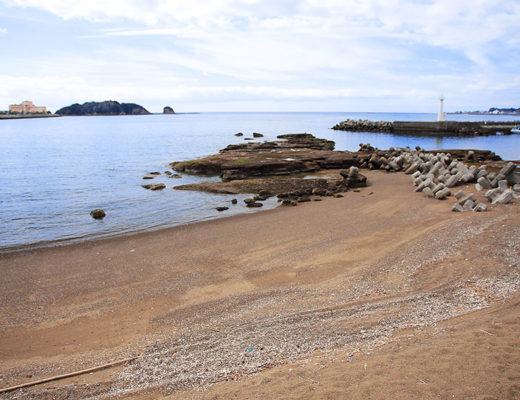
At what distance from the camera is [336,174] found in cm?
2831

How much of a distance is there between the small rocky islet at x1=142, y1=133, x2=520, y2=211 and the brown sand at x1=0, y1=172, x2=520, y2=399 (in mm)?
4318

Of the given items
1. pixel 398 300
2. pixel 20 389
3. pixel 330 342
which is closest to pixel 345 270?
pixel 398 300

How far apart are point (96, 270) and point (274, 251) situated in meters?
5.49

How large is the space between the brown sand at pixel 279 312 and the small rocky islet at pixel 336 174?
432 centimetres

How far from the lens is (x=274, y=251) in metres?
11.7

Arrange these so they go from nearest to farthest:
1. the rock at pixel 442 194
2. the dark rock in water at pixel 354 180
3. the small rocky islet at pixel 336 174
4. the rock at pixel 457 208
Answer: the rock at pixel 457 208, the rock at pixel 442 194, the small rocky islet at pixel 336 174, the dark rock in water at pixel 354 180

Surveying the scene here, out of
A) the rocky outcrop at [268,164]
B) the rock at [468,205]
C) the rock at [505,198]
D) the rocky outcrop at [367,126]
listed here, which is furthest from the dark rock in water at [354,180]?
the rocky outcrop at [367,126]

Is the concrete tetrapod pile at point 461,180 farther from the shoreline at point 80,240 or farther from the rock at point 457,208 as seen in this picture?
the shoreline at point 80,240

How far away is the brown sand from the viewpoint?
16.4ft

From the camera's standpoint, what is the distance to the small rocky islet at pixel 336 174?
18.0 m

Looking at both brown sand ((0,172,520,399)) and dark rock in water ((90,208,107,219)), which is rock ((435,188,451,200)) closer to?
brown sand ((0,172,520,399))

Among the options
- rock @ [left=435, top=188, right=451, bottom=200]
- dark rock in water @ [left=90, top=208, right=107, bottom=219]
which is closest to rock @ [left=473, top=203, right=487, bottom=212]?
rock @ [left=435, top=188, right=451, bottom=200]

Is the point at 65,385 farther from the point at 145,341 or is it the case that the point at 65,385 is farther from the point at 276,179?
the point at 276,179

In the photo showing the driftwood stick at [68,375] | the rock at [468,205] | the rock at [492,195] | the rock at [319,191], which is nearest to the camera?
the driftwood stick at [68,375]
